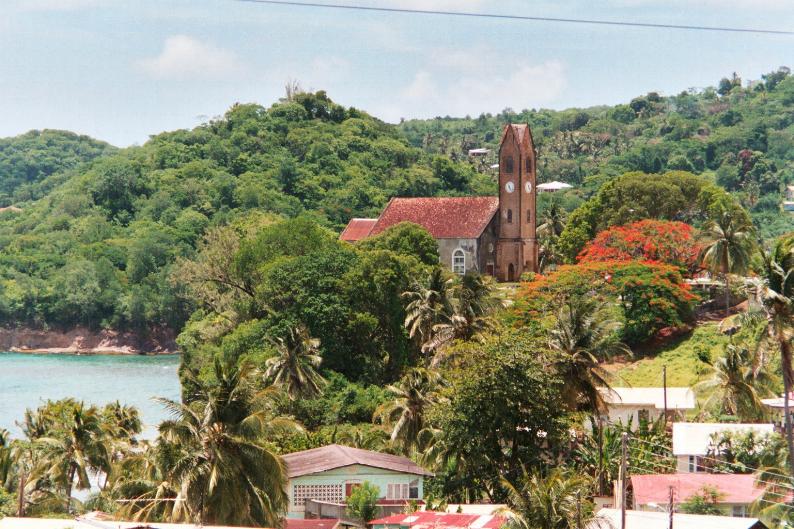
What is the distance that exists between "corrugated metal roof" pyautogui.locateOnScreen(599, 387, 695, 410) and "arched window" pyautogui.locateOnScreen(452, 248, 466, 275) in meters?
A: 39.0

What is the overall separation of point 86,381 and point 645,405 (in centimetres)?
6144

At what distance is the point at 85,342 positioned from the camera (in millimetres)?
136625

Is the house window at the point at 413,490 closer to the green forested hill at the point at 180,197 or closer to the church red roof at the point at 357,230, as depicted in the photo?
the church red roof at the point at 357,230

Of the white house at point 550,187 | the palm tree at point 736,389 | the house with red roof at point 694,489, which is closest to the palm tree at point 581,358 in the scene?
the house with red roof at point 694,489

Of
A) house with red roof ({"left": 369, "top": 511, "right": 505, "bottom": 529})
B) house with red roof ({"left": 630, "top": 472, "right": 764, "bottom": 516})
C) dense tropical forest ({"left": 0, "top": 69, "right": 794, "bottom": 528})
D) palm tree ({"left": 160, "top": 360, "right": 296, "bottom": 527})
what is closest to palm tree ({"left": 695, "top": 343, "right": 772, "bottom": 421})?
dense tropical forest ({"left": 0, "top": 69, "right": 794, "bottom": 528})

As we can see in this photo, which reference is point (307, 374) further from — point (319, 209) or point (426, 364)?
point (319, 209)

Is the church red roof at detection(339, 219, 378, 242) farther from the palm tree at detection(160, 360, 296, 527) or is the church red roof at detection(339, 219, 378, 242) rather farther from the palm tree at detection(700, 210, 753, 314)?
the palm tree at detection(160, 360, 296, 527)

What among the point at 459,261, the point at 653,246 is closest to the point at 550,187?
the point at 459,261

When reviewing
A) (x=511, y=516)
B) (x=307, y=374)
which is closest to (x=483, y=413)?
(x=511, y=516)

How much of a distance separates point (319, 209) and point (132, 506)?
355ft

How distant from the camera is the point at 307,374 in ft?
198

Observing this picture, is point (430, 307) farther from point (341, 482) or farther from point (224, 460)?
point (224, 460)

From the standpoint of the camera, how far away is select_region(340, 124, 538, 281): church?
97.2m

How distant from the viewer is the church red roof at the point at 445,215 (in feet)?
320
